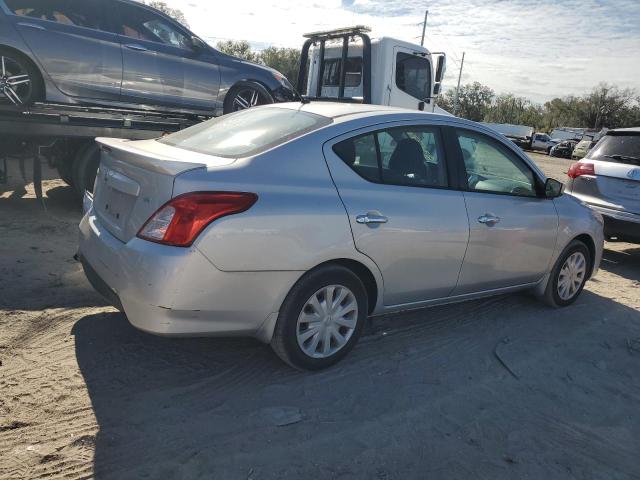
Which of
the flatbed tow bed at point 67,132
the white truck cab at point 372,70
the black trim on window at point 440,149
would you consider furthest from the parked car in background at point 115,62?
the black trim on window at point 440,149

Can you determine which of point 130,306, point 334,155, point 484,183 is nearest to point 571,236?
point 484,183

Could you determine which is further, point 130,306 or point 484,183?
point 484,183

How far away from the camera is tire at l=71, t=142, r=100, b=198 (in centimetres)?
→ 658

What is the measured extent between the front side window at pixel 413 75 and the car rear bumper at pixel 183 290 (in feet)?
25.2

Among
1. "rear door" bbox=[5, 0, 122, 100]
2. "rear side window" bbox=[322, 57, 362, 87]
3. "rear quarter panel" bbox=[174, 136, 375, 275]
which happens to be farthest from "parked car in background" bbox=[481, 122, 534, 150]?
"rear quarter panel" bbox=[174, 136, 375, 275]

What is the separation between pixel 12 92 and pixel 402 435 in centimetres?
552

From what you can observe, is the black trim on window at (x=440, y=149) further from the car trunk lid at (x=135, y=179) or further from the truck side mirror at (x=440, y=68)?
the truck side mirror at (x=440, y=68)

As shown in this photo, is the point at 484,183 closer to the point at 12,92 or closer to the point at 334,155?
the point at 334,155

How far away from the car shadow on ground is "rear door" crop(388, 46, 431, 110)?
21.3 feet

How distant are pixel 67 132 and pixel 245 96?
2729 millimetres

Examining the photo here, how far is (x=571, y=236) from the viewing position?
489cm

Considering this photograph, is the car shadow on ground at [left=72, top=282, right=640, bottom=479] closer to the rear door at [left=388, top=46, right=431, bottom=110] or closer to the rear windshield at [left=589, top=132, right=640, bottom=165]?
the rear windshield at [left=589, top=132, right=640, bottom=165]

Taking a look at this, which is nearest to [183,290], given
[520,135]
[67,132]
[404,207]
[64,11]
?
[404,207]

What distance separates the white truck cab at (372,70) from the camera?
31.8 ft
